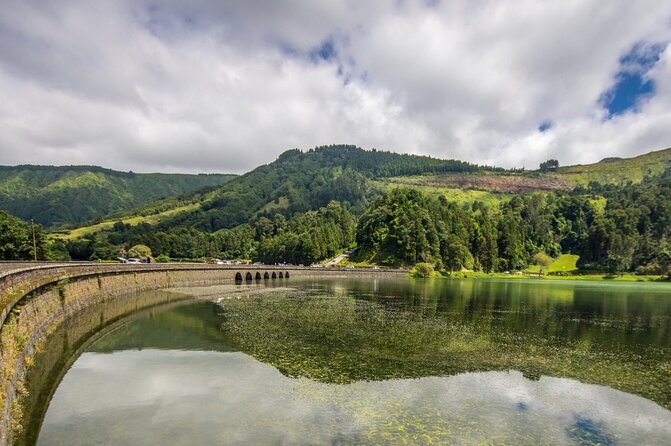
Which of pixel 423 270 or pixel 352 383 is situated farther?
pixel 423 270

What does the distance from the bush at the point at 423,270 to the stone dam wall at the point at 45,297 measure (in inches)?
3706

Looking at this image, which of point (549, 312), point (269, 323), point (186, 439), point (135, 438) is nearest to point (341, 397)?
point (186, 439)

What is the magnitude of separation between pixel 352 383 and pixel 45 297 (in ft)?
120

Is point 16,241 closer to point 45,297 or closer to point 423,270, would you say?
point 45,297

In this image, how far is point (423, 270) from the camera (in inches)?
6772

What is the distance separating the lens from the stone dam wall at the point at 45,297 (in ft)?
73.8

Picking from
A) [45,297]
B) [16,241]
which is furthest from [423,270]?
[45,297]

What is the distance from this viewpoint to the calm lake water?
19672 millimetres

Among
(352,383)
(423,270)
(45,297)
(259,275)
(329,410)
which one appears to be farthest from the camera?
(423,270)

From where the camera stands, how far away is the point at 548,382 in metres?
28.2

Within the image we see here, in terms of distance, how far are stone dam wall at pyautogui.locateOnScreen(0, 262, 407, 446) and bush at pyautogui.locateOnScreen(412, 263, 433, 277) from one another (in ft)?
309

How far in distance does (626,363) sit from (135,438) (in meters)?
38.1

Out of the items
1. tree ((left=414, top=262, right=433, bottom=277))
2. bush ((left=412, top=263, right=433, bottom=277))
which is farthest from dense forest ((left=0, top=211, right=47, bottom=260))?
tree ((left=414, top=262, right=433, bottom=277))

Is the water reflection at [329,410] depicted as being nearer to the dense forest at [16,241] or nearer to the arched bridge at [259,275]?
the arched bridge at [259,275]
